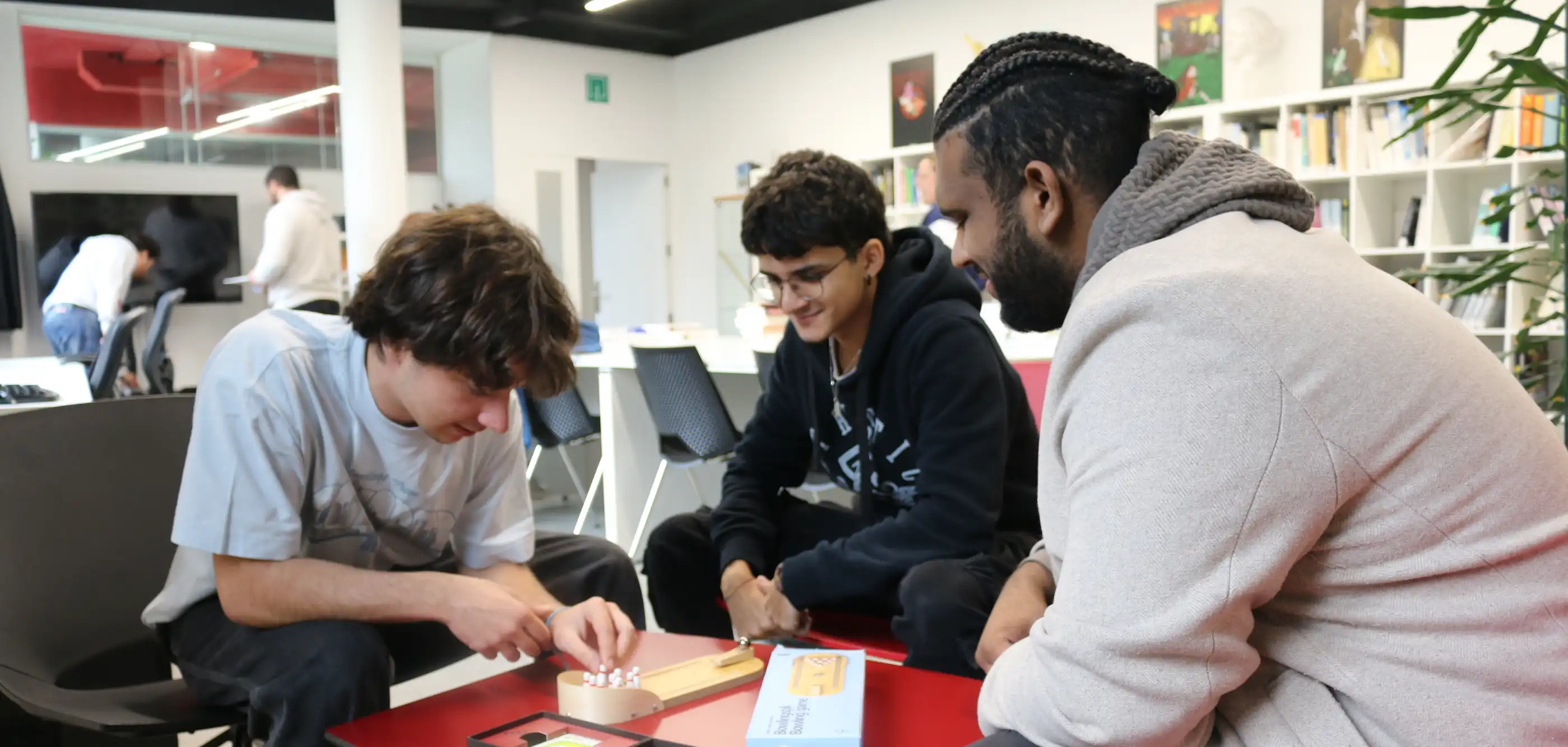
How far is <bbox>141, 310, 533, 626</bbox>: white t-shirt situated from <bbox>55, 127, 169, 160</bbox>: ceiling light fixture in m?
6.79

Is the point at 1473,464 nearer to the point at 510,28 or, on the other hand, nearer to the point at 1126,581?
the point at 1126,581

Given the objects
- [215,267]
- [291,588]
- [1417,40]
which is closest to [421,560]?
[291,588]

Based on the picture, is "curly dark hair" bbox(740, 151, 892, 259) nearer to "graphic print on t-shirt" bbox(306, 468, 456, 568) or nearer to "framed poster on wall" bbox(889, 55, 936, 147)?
"graphic print on t-shirt" bbox(306, 468, 456, 568)

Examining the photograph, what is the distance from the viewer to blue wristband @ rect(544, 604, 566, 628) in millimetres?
1528

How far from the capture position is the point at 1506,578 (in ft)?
2.72

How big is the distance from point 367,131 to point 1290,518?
6.10 meters

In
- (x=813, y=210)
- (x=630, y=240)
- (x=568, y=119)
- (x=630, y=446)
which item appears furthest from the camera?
(x=630, y=240)

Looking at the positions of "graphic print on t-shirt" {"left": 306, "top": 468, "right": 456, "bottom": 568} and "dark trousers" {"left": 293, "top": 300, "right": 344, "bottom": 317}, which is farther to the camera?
"dark trousers" {"left": 293, "top": 300, "right": 344, "bottom": 317}

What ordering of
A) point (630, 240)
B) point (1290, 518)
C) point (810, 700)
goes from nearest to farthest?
point (1290, 518)
point (810, 700)
point (630, 240)

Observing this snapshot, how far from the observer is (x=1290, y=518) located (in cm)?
80

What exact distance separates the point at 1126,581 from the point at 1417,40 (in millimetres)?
5542

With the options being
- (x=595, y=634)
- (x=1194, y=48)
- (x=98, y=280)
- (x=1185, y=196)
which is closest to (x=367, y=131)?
(x=98, y=280)

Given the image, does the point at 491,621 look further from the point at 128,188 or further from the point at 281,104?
the point at 281,104

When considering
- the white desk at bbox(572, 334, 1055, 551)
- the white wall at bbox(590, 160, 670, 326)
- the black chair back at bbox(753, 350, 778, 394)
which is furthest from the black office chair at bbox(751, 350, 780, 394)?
the white wall at bbox(590, 160, 670, 326)
